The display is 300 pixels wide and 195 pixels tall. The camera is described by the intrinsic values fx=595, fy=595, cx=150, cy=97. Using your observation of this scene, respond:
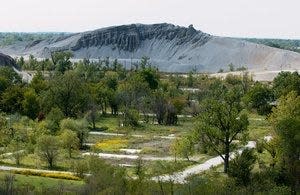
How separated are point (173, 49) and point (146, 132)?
10921 cm

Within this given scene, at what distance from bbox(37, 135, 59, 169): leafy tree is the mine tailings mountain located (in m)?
109

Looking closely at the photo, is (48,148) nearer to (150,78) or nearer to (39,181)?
(39,181)

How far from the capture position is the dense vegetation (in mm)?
34531

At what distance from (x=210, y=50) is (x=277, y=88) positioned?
82263mm

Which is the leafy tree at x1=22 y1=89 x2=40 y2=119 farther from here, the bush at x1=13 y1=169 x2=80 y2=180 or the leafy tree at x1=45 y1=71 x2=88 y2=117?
the bush at x1=13 y1=169 x2=80 y2=180

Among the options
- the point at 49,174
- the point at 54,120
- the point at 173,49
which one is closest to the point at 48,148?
the point at 49,174

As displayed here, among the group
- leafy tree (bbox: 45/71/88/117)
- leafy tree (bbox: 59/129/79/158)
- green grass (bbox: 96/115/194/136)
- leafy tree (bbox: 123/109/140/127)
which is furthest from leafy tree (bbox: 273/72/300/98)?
leafy tree (bbox: 59/129/79/158)

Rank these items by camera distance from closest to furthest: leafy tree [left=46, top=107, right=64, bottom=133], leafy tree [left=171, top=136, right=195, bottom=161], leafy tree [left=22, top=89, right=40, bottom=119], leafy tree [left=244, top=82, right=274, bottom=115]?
leafy tree [left=171, top=136, right=195, bottom=161] < leafy tree [left=46, top=107, right=64, bottom=133] < leafy tree [left=22, top=89, right=40, bottom=119] < leafy tree [left=244, top=82, right=274, bottom=115]

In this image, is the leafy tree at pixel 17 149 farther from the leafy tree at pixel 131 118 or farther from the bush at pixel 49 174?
the leafy tree at pixel 131 118

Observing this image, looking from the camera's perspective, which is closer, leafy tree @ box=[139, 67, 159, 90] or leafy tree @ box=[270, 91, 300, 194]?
leafy tree @ box=[270, 91, 300, 194]

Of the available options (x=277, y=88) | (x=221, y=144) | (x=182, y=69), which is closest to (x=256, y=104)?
(x=277, y=88)

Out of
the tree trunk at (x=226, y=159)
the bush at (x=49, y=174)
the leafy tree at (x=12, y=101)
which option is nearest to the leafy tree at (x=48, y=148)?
the bush at (x=49, y=174)

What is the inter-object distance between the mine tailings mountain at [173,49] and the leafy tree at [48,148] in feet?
358

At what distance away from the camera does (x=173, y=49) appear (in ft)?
576
